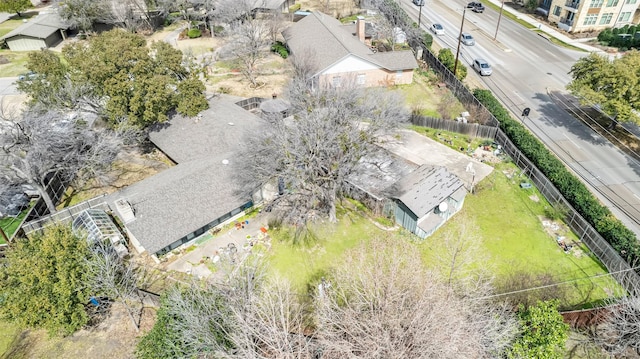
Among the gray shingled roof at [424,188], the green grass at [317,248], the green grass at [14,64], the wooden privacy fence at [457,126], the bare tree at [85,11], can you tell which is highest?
the bare tree at [85,11]

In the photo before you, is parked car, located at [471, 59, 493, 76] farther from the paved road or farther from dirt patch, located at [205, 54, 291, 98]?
dirt patch, located at [205, 54, 291, 98]

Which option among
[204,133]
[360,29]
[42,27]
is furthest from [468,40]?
[42,27]

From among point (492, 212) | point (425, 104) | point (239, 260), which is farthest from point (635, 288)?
point (425, 104)

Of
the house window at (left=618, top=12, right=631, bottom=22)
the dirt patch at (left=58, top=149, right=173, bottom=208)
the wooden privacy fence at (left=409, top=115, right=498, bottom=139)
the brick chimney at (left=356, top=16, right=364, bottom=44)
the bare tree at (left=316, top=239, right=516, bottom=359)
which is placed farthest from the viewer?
the house window at (left=618, top=12, right=631, bottom=22)

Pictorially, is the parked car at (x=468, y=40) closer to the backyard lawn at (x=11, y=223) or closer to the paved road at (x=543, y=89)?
the paved road at (x=543, y=89)

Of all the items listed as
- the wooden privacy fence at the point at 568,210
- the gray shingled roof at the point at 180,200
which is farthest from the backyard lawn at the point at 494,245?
the gray shingled roof at the point at 180,200

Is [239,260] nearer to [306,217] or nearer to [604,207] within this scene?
[306,217]

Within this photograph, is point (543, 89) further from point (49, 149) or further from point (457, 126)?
point (49, 149)

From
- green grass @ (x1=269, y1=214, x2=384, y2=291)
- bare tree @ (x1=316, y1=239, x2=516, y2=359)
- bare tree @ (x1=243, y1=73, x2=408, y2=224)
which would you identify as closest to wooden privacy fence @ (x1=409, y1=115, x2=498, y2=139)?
bare tree @ (x1=243, y1=73, x2=408, y2=224)
